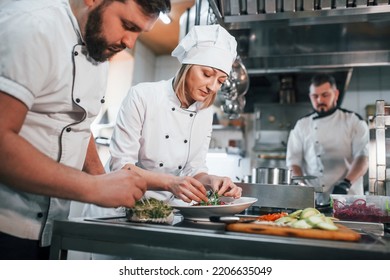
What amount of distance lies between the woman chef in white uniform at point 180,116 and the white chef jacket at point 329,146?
1.61 meters

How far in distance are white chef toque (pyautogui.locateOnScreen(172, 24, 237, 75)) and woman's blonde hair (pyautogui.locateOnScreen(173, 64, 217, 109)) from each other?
0.04 metres

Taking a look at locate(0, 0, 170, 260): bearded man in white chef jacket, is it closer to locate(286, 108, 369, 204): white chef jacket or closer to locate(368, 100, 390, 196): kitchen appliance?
locate(368, 100, 390, 196): kitchen appliance

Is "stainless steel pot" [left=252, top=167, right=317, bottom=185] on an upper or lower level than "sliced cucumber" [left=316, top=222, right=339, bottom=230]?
upper

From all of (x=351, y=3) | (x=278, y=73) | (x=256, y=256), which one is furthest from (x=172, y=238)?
(x=278, y=73)

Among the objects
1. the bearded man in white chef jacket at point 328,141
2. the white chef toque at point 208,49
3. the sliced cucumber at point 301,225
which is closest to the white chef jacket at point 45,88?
the white chef toque at point 208,49

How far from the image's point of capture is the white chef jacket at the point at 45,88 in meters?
0.73

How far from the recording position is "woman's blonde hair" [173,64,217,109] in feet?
4.80

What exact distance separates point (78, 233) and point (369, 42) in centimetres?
297

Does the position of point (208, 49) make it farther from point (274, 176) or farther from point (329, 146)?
point (329, 146)

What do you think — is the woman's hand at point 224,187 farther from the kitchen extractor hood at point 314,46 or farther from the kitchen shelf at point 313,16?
the kitchen extractor hood at point 314,46

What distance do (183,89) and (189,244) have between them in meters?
0.92

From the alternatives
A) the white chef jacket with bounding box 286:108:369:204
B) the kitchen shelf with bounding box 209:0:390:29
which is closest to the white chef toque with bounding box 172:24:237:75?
the kitchen shelf with bounding box 209:0:390:29

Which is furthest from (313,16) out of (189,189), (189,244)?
(189,244)

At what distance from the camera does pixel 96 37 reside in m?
0.89
